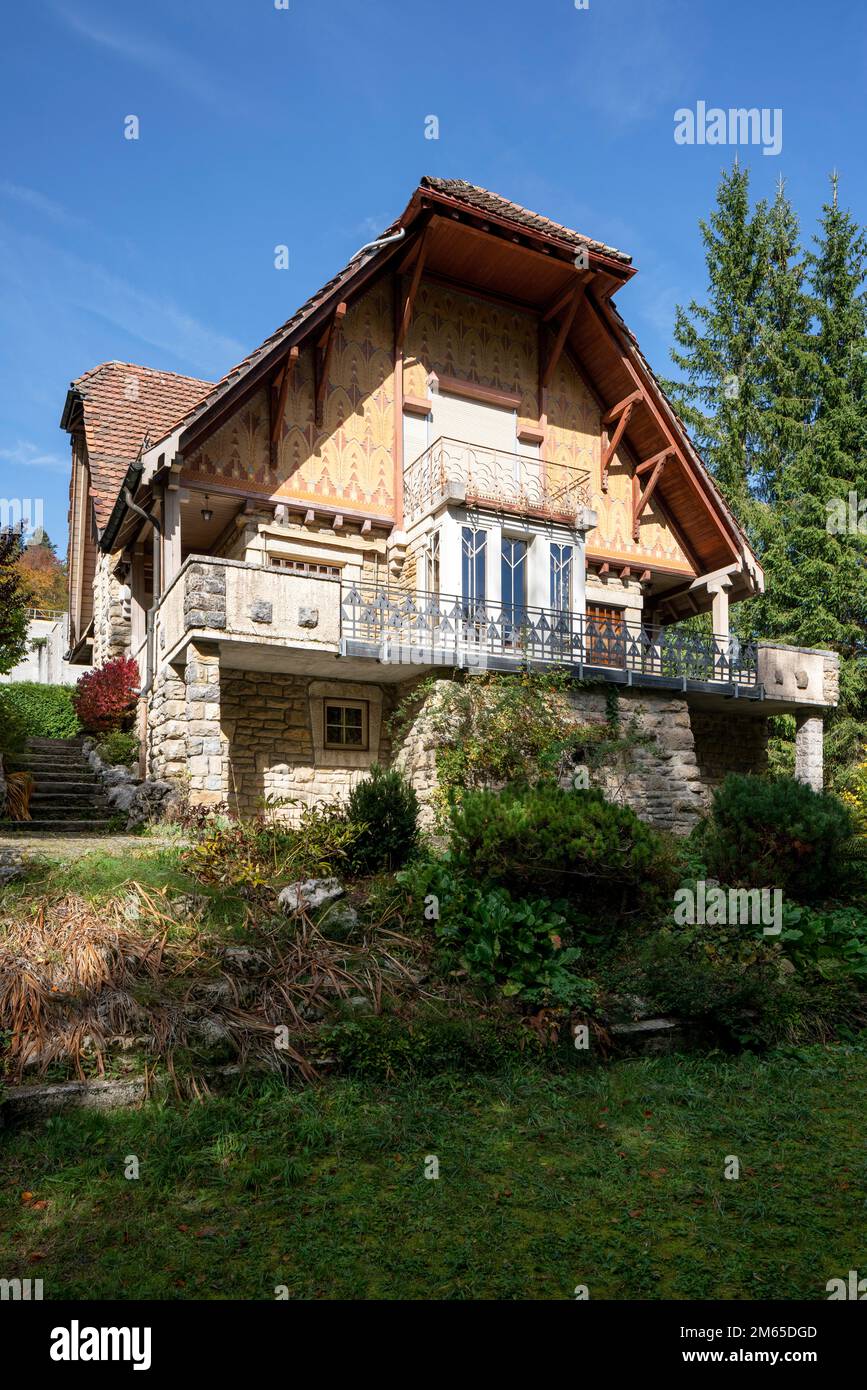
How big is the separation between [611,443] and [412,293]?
465 centimetres

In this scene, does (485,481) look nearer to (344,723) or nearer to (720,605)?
(344,723)

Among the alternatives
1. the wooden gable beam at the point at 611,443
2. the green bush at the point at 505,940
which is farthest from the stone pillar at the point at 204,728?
the wooden gable beam at the point at 611,443

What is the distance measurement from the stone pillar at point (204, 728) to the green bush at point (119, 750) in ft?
11.2

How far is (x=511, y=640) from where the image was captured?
45.3 ft

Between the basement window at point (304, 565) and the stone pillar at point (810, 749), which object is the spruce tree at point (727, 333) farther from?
the basement window at point (304, 565)

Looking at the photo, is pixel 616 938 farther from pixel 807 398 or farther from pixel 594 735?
pixel 807 398

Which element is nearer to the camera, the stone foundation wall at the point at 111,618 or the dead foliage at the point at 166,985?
the dead foliage at the point at 166,985

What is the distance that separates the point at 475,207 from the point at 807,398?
490 inches

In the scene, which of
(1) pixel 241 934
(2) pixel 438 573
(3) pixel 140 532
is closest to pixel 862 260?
(2) pixel 438 573

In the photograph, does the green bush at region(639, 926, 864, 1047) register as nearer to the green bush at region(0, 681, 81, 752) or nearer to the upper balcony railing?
the upper balcony railing

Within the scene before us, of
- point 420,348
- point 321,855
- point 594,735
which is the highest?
point 420,348

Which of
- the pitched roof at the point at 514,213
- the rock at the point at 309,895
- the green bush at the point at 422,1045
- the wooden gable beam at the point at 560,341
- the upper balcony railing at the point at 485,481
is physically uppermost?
the pitched roof at the point at 514,213

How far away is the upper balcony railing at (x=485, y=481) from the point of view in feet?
47.4

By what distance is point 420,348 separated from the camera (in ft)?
52.3
